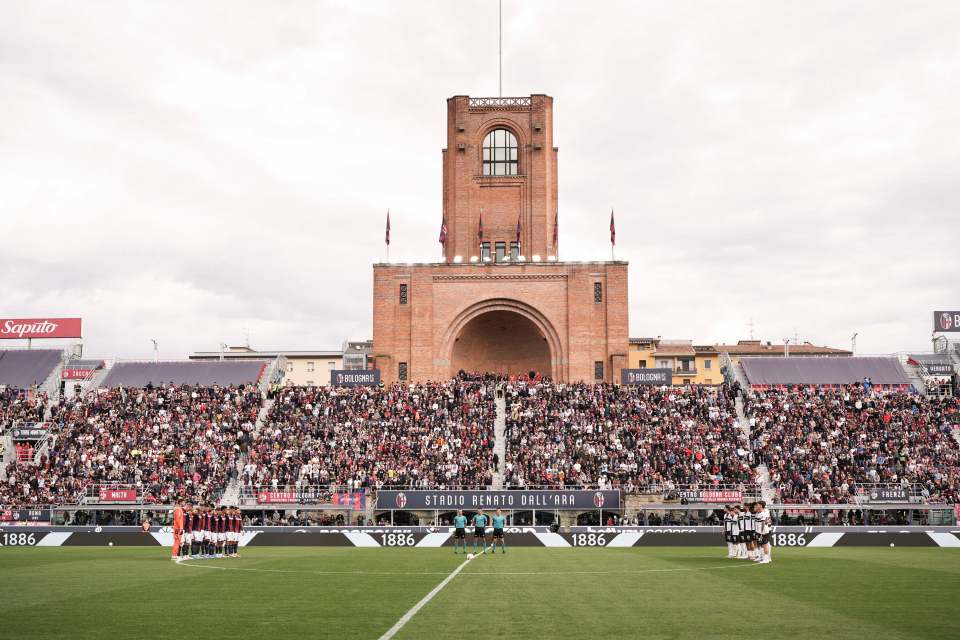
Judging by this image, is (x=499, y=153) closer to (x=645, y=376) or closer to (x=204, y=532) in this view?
(x=645, y=376)

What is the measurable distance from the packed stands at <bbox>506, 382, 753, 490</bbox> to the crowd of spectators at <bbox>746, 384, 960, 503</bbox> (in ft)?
6.68

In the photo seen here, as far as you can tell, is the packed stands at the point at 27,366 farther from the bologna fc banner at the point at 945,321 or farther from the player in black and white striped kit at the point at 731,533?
the bologna fc banner at the point at 945,321

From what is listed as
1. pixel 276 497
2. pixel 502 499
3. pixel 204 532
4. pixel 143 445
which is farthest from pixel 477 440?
pixel 204 532

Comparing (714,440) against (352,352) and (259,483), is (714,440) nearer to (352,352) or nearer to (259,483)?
(259,483)

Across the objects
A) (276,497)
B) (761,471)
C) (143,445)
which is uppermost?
(143,445)

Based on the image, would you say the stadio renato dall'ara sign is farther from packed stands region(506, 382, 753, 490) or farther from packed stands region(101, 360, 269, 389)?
packed stands region(101, 360, 269, 389)

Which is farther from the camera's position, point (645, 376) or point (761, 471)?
point (645, 376)

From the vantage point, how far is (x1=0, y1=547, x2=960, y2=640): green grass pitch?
12.9 m

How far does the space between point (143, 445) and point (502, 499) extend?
71.7 feet

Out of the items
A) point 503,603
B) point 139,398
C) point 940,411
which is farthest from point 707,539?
point 139,398

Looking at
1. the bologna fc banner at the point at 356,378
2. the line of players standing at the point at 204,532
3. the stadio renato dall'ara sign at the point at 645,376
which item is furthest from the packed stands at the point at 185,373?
the line of players standing at the point at 204,532

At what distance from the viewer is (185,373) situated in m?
69.3

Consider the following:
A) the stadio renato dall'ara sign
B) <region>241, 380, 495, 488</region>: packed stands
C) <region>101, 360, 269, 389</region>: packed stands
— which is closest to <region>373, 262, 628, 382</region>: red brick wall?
the stadio renato dall'ara sign

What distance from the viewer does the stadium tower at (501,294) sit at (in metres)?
67.9
